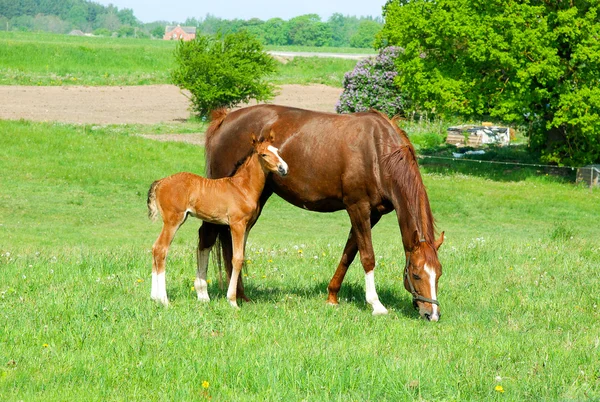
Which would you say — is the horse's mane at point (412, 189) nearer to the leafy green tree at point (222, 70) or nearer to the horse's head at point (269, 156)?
the horse's head at point (269, 156)

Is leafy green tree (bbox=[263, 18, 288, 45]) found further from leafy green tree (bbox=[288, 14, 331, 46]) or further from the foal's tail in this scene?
the foal's tail

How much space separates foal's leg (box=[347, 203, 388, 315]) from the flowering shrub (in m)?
31.0

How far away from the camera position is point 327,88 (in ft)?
191

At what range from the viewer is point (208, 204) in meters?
9.09

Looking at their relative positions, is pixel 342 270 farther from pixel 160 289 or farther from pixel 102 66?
pixel 102 66

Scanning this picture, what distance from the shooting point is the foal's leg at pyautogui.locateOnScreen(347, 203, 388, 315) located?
30.8 feet

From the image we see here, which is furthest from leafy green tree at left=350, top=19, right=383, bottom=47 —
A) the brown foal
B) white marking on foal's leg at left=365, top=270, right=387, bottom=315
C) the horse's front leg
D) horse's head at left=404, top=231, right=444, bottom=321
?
horse's head at left=404, top=231, right=444, bottom=321

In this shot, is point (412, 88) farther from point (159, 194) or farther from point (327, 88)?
point (327, 88)

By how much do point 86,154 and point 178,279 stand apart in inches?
759

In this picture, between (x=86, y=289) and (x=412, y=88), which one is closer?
(x=86, y=289)

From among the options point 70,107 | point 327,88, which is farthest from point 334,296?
point 327,88

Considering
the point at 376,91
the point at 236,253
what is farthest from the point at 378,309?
the point at 376,91

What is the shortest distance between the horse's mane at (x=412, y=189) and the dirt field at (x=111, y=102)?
1141 inches

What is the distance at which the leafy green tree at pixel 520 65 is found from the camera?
26906mm
